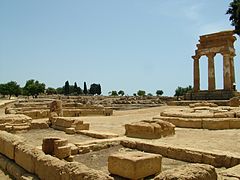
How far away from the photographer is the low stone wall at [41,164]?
15.2ft

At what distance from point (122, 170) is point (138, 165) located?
1.42 ft

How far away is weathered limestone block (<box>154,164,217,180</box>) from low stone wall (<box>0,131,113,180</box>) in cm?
95

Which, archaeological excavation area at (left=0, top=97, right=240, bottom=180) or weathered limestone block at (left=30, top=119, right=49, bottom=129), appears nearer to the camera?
archaeological excavation area at (left=0, top=97, right=240, bottom=180)

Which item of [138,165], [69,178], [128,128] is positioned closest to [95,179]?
[69,178]

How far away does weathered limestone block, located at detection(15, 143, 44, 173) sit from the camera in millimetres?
6501

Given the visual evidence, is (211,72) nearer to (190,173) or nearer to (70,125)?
(70,125)

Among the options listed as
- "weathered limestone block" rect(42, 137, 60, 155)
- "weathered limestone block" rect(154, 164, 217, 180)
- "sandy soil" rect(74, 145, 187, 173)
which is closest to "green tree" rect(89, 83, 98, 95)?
"sandy soil" rect(74, 145, 187, 173)

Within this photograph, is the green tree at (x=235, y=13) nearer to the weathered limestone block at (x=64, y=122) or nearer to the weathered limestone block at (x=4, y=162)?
the weathered limestone block at (x=64, y=122)

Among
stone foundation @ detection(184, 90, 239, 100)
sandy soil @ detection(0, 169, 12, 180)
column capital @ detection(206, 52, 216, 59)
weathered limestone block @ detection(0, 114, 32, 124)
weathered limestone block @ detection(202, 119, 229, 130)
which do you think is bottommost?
sandy soil @ detection(0, 169, 12, 180)

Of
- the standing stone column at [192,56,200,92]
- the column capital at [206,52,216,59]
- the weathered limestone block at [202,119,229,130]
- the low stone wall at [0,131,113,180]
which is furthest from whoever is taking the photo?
the standing stone column at [192,56,200,92]

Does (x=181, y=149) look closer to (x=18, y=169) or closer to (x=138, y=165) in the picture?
(x=138, y=165)

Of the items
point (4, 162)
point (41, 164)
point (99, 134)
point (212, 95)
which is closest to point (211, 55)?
point (212, 95)

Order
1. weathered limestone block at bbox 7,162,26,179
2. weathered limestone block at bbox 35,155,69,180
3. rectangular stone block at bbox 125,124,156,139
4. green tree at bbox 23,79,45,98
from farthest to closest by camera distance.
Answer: green tree at bbox 23,79,45,98 < rectangular stone block at bbox 125,124,156,139 < weathered limestone block at bbox 7,162,26,179 < weathered limestone block at bbox 35,155,69,180

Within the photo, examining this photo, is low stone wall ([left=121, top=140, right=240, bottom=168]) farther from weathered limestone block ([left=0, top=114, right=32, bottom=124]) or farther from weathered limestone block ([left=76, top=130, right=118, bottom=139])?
weathered limestone block ([left=0, top=114, right=32, bottom=124])
